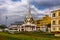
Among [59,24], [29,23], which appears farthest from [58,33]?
[29,23]

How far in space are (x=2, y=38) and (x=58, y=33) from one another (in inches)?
1062

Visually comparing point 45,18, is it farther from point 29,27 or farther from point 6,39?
point 6,39

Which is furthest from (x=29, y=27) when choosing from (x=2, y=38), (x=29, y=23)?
(x=2, y=38)

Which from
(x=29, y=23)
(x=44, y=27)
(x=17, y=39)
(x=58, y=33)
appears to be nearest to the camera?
(x=17, y=39)

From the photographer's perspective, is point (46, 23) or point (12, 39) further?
point (46, 23)

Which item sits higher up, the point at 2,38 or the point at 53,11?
the point at 53,11

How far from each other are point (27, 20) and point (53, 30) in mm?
43934

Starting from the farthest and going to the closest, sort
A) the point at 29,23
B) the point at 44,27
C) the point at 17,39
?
the point at 29,23 < the point at 44,27 < the point at 17,39

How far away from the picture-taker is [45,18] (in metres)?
96.5

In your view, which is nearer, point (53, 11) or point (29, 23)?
point (53, 11)

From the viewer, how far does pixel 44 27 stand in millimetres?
92062

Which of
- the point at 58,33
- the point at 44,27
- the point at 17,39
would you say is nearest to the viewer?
the point at 17,39

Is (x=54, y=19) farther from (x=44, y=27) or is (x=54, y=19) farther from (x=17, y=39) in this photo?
(x=44, y=27)

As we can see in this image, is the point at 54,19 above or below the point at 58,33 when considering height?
above
